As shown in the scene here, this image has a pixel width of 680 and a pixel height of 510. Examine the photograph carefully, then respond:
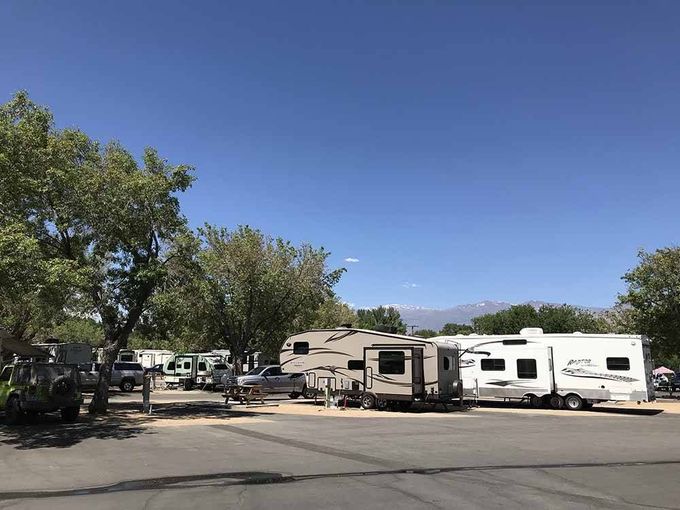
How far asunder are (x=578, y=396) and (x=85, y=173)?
71.7 feet

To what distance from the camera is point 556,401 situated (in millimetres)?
25828

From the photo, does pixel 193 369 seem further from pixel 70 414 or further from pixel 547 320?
pixel 547 320

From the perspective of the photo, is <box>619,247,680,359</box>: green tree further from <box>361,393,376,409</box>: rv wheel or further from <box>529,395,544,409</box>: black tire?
<box>361,393,376,409</box>: rv wheel

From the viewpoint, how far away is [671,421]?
2084cm

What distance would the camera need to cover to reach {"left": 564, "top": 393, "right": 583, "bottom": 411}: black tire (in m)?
25.3

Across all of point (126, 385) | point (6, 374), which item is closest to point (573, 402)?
point (6, 374)

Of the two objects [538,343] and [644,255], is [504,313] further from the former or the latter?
[538,343]

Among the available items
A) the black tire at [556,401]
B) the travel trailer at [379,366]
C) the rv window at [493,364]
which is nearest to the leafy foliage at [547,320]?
the black tire at [556,401]

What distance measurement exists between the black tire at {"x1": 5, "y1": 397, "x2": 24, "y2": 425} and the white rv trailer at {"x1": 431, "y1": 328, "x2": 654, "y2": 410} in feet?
53.4

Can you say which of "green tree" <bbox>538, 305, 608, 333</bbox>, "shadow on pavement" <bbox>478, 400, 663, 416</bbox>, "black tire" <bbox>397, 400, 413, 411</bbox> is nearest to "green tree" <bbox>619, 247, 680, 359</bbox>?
"shadow on pavement" <bbox>478, 400, 663, 416</bbox>

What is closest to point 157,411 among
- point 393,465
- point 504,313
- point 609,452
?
point 393,465

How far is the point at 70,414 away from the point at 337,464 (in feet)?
37.5

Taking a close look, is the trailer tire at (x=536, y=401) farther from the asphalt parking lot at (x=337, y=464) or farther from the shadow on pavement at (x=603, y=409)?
the asphalt parking lot at (x=337, y=464)

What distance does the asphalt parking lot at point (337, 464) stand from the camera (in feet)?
25.5
